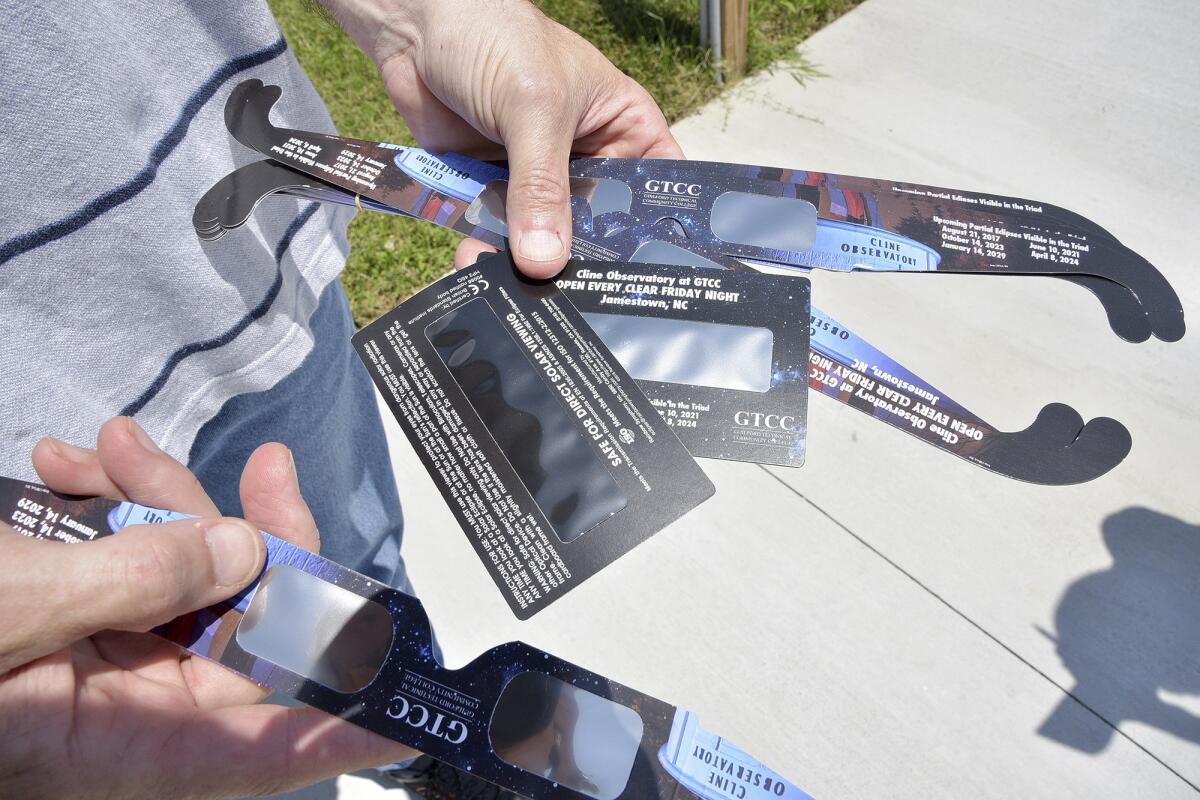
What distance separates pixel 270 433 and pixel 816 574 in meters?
1.18

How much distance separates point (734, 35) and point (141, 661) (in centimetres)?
233

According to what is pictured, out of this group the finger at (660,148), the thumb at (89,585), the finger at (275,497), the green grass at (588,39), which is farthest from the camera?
the green grass at (588,39)

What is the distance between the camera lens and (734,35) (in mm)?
2438

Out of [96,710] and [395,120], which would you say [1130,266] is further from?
[395,120]

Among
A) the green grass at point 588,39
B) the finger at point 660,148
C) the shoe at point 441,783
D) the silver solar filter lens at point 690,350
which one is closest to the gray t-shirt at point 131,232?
the silver solar filter lens at point 690,350

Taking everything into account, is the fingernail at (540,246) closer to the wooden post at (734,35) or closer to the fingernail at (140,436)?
the fingernail at (140,436)

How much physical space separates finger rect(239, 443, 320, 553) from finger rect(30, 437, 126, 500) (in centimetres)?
15

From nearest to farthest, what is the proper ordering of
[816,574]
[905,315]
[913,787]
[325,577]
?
1. [325,577]
2. [913,787]
3. [816,574]
4. [905,315]

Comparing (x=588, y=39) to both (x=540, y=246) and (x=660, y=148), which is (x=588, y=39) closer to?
(x=660, y=148)

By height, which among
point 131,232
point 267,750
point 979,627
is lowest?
point 979,627

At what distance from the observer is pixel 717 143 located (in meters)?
2.40

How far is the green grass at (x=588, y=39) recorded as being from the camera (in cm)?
234

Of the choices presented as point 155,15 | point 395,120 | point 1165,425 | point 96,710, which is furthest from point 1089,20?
point 96,710

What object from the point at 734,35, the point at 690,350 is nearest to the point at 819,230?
the point at 690,350
